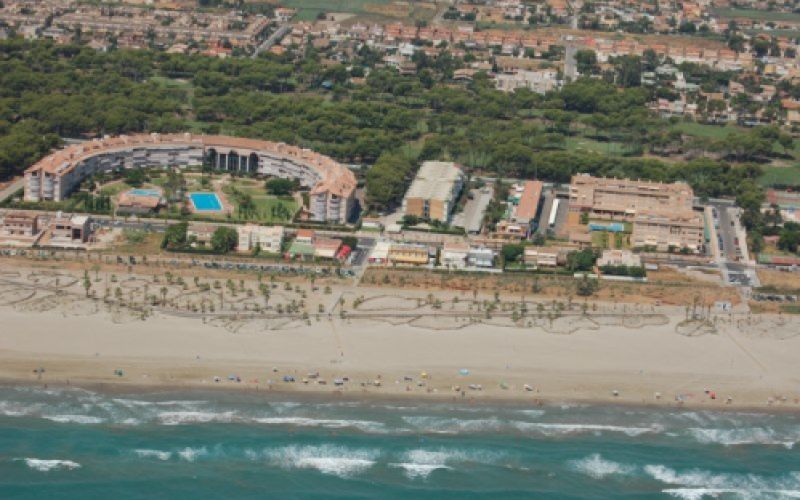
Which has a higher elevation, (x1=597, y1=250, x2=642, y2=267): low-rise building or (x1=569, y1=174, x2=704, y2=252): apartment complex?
(x1=569, y1=174, x2=704, y2=252): apartment complex

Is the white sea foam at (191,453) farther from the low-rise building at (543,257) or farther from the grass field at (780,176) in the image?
the grass field at (780,176)

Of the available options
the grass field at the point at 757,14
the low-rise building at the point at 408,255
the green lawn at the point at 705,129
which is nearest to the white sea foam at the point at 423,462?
the low-rise building at the point at 408,255

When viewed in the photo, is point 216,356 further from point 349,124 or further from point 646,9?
point 646,9

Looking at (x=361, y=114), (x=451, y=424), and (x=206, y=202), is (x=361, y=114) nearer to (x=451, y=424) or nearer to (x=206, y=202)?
(x=206, y=202)

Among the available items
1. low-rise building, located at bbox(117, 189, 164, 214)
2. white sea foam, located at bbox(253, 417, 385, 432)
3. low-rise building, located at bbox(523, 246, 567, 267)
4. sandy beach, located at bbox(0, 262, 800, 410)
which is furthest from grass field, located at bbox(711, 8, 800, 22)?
white sea foam, located at bbox(253, 417, 385, 432)

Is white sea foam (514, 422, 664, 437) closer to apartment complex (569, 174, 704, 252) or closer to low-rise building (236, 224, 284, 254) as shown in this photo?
low-rise building (236, 224, 284, 254)

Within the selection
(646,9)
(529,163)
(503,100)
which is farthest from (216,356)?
(646,9)
